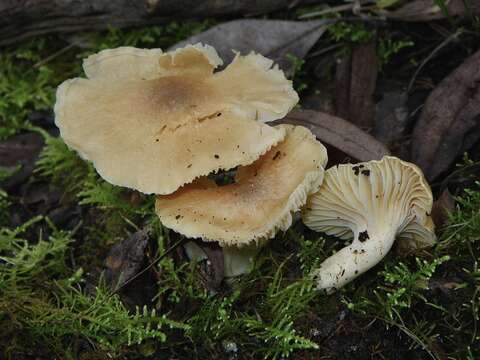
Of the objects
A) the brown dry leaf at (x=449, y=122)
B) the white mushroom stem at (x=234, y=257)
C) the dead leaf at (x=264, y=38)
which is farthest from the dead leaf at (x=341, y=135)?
the white mushroom stem at (x=234, y=257)

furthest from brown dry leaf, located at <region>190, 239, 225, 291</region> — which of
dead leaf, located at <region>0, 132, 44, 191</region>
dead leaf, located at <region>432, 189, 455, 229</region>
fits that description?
dead leaf, located at <region>0, 132, 44, 191</region>

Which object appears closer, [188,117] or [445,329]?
[445,329]

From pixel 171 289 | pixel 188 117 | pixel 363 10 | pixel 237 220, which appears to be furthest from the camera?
pixel 363 10

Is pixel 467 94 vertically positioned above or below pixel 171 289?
above

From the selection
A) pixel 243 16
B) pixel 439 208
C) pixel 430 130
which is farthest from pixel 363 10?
pixel 439 208

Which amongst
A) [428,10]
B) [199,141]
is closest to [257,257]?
[199,141]

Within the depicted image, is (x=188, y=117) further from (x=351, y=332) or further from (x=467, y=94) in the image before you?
(x=467, y=94)

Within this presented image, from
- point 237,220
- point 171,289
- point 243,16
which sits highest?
point 243,16
